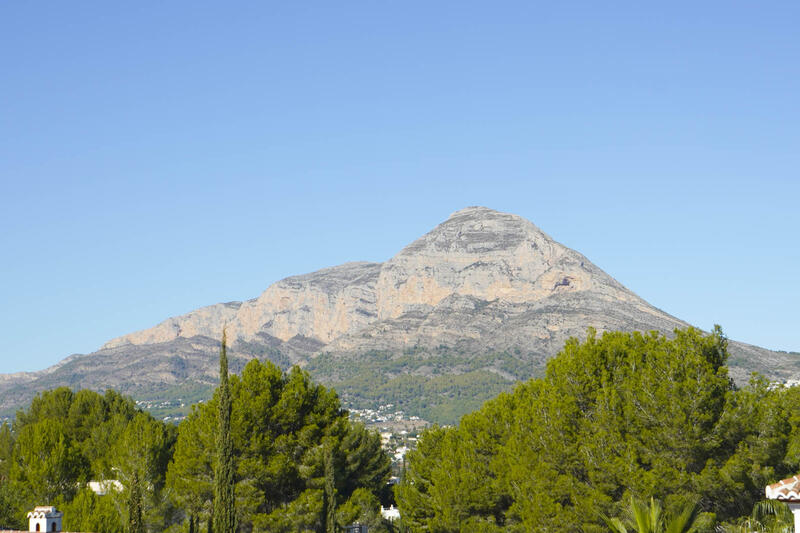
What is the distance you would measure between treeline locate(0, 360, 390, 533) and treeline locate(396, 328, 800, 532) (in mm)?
10425

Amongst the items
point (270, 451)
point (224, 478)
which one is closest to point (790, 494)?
point (224, 478)

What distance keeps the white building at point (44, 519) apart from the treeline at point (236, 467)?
3758 millimetres

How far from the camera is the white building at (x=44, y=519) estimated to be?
41.4 metres

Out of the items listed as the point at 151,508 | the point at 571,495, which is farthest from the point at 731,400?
the point at 151,508

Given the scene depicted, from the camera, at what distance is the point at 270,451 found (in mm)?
52938

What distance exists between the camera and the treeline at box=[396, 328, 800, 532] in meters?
38.6

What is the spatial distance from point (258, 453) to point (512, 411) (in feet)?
51.3

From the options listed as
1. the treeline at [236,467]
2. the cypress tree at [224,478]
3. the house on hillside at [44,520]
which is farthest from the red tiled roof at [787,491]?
the house on hillside at [44,520]

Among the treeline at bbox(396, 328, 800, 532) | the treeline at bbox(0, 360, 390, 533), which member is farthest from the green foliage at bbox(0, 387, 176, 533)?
the treeline at bbox(396, 328, 800, 532)

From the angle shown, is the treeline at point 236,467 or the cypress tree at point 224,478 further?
the treeline at point 236,467

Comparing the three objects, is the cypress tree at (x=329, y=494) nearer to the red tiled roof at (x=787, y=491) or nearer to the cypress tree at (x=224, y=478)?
the cypress tree at (x=224, y=478)

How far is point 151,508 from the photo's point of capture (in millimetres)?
55375

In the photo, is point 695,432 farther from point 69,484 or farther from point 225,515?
point 69,484

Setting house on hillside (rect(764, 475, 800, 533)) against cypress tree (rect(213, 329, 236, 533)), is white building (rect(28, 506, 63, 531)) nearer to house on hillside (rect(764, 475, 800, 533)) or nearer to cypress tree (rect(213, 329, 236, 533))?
cypress tree (rect(213, 329, 236, 533))
